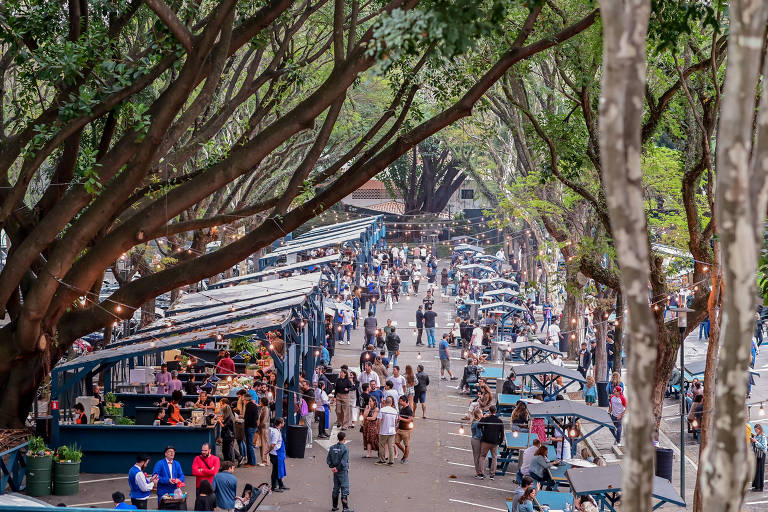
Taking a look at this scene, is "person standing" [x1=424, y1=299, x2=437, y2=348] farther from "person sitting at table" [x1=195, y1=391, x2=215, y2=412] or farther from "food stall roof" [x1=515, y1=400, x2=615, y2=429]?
"food stall roof" [x1=515, y1=400, x2=615, y2=429]

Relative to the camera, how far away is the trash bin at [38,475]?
15305 mm

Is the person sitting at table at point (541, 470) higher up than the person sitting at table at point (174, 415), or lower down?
lower down

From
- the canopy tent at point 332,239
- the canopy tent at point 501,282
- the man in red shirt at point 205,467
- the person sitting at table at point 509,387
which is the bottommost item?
the man in red shirt at point 205,467

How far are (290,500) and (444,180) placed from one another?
54.0 m

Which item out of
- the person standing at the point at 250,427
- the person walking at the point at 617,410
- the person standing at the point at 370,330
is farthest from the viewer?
the person standing at the point at 370,330

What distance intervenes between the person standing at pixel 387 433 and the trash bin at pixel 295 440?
152cm

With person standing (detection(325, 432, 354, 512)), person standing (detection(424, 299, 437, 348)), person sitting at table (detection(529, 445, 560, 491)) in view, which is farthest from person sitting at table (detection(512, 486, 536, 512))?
person standing (detection(424, 299, 437, 348))

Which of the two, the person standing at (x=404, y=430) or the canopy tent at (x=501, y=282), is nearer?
the person standing at (x=404, y=430)

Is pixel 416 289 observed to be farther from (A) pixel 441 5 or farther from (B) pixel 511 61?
(A) pixel 441 5

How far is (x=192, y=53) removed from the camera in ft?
38.1

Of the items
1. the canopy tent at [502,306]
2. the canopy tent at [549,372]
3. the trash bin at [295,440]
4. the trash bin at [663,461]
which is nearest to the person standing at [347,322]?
the canopy tent at [502,306]

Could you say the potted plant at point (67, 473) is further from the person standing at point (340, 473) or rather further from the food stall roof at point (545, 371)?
the food stall roof at point (545, 371)

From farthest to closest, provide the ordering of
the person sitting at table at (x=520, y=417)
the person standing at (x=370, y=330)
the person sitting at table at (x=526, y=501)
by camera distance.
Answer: the person standing at (x=370, y=330) → the person sitting at table at (x=520, y=417) → the person sitting at table at (x=526, y=501)

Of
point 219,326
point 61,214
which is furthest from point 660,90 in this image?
point 61,214
